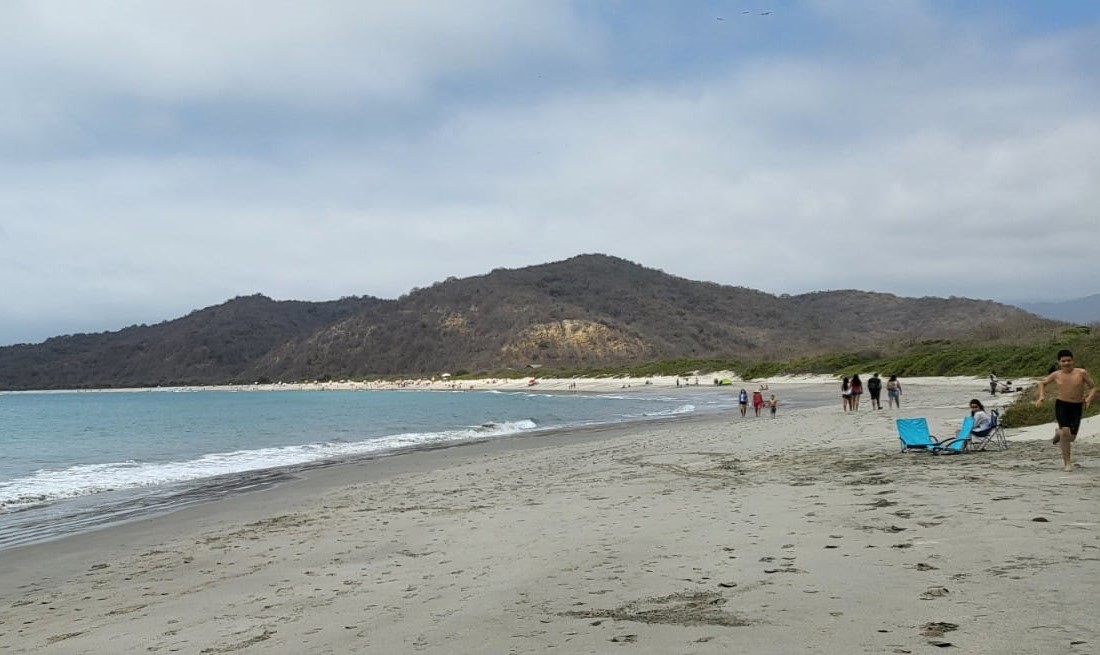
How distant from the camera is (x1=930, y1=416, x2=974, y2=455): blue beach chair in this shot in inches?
511

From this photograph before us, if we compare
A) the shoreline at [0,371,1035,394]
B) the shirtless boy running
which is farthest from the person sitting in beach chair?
the shoreline at [0,371,1035,394]

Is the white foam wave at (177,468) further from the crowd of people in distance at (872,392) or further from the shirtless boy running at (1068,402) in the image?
the shirtless boy running at (1068,402)

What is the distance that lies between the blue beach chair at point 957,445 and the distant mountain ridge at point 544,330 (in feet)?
298

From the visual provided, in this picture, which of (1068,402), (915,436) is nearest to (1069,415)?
(1068,402)

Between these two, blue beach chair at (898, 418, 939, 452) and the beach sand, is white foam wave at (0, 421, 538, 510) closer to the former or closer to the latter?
the beach sand

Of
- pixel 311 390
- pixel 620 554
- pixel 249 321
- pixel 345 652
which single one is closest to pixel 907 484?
pixel 620 554

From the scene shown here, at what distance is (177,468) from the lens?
21844 millimetres

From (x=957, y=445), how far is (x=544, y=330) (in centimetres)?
10805

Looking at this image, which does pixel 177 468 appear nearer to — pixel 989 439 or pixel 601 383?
pixel 989 439

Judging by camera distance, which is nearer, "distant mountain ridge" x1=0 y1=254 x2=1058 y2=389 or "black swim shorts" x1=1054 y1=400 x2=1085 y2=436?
"black swim shorts" x1=1054 y1=400 x2=1085 y2=436

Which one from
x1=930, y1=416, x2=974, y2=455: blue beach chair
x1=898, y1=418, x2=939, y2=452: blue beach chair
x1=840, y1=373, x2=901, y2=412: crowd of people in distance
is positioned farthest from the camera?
x1=840, y1=373, x2=901, y2=412: crowd of people in distance

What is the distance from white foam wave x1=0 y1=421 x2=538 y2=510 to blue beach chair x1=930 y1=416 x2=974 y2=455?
53.8 ft

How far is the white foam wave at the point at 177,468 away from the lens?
1747 centimetres

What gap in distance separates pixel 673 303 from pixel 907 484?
455ft
